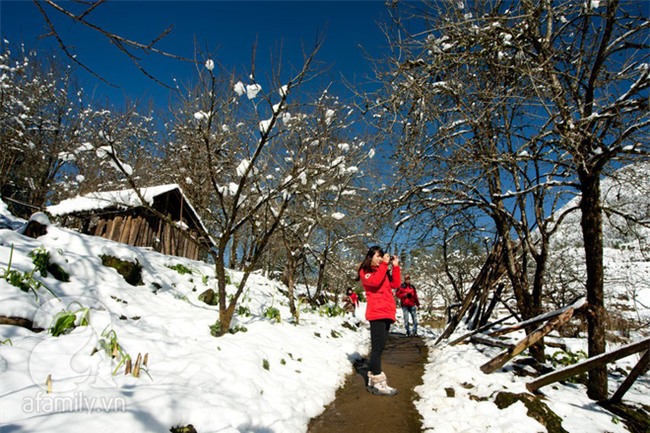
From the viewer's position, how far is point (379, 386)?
13.7 ft

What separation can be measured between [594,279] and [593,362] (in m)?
1.04

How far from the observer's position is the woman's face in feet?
14.8

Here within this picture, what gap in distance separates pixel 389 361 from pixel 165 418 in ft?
16.3

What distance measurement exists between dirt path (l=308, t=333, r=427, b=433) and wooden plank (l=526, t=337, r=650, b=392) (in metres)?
1.55

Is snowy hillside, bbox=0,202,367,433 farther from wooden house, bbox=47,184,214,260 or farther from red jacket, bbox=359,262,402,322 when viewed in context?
wooden house, bbox=47,184,214,260

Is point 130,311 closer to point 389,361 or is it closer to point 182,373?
point 182,373

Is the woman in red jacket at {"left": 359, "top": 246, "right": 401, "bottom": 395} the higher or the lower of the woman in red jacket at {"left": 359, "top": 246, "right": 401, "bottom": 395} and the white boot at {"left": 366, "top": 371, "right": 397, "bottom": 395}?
the higher

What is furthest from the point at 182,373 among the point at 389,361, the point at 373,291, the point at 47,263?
the point at 389,361

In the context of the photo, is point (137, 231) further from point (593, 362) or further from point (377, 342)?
point (593, 362)

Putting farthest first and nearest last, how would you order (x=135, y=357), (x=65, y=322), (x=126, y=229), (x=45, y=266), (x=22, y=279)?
1. (x=126, y=229)
2. (x=45, y=266)
3. (x=22, y=279)
4. (x=135, y=357)
5. (x=65, y=322)

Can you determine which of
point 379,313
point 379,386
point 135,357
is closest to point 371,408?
point 379,386

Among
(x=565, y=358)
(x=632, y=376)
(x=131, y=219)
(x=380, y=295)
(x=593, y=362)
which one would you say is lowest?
(x=565, y=358)

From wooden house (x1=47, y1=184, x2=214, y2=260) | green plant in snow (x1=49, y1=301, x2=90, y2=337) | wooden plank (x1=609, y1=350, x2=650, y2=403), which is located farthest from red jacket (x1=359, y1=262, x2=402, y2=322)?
wooden house (x1=47, y1=184, x2=214, y2=260)

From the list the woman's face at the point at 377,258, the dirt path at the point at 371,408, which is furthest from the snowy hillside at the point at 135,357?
the woman's face at the point at 377,258
